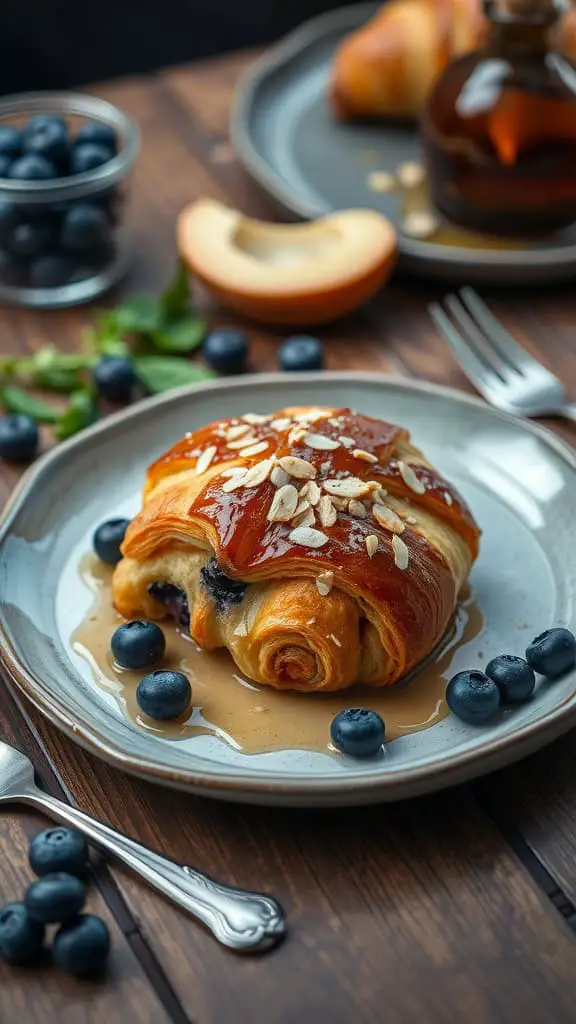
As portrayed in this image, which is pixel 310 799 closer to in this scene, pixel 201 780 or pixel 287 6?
pixel 201 780

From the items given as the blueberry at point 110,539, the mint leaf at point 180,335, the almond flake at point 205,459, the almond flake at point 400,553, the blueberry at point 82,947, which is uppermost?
the almond flake at point 400,553

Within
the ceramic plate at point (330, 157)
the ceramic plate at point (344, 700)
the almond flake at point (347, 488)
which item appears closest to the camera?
the ceramic plate at point (344, 700)

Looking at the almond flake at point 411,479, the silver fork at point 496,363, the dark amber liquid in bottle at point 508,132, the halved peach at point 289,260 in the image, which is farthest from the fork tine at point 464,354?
the almond flake at point 411,479

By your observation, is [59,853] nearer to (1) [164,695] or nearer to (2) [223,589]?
(1) [164,695]

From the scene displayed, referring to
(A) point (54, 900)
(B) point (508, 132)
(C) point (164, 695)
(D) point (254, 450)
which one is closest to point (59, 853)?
(A) point (54, 900)

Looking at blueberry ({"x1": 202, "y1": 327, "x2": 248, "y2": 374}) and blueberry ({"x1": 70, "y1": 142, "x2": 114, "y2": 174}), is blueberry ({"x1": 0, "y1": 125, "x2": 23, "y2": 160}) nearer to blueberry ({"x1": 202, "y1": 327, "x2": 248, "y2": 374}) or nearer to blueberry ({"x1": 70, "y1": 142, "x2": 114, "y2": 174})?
blueberry ({"x1": 70, "y1": 142, "x2": 114, "y2": 174})

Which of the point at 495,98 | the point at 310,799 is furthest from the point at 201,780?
the point at 495,98

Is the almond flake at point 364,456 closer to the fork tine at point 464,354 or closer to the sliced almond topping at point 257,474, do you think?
the sliced almond topping at point 257,474

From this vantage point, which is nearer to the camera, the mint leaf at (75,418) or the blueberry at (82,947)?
the blueberry at (82,947)
